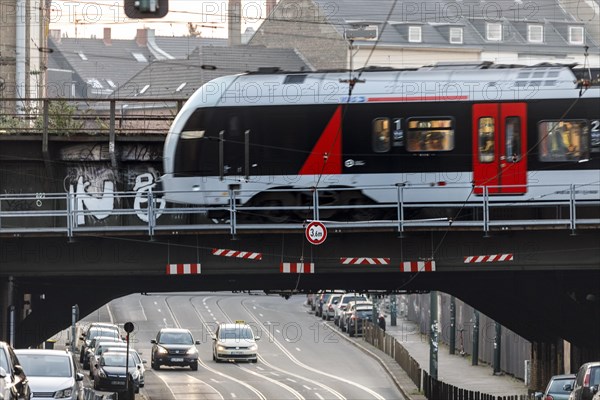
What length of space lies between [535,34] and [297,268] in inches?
2684

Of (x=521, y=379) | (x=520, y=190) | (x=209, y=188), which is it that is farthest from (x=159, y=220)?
(x=521, y=379)

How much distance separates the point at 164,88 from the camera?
85.3 metres

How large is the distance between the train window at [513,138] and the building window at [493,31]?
63126 millimetres

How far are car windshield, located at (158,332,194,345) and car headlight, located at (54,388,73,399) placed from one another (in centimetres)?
2861

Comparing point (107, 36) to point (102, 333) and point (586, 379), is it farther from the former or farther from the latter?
point (586, 379)

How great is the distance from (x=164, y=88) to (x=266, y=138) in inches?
2172

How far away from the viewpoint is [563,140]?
30.3 meters

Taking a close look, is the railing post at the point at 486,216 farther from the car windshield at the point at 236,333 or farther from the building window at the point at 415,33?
the building window at the point at 415,33

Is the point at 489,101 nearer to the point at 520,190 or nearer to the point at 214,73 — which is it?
A: the point at 520,190

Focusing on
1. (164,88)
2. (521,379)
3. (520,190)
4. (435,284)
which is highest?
(164,88)

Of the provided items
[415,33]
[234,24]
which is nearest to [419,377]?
[415,33]

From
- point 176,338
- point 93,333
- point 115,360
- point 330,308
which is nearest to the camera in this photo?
point 115,360

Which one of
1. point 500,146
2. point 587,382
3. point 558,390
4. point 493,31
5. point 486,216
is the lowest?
point 558,390

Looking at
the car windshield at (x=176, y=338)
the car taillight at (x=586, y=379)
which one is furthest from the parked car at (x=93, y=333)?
the car taillight at (x=586, y=379)
